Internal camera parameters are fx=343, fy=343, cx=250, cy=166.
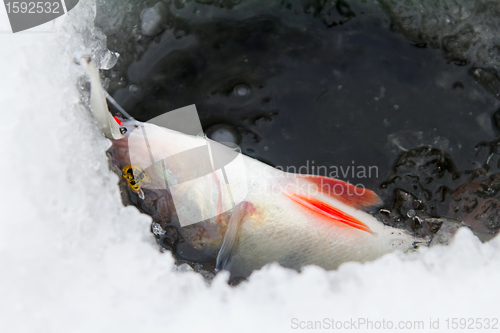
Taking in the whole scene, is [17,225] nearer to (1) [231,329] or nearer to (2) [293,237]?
(1) [231,329]

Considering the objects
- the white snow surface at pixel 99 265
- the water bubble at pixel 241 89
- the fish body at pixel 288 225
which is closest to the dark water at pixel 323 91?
the water bubble at pixel 241 89

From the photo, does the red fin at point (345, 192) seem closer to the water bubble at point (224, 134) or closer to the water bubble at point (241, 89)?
the water bubble at point (224, 134)

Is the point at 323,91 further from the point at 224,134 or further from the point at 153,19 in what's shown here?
the point at 153,19

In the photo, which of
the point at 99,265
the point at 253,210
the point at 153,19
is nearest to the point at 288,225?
the point at 253,210

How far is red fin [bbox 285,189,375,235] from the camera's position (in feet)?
6.51

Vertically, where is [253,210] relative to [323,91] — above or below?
below

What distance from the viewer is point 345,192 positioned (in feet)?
6.68

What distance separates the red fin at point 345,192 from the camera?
2.02 metres

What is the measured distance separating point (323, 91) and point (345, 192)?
23.9 inches

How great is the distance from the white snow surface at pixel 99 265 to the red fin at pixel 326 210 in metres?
0.26

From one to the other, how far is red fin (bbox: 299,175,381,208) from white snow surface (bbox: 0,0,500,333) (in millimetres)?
358

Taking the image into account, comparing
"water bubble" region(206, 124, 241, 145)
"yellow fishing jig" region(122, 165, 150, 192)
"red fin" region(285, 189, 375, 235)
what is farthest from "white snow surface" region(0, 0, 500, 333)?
"water bubble" region(206, 124, 241, 145)

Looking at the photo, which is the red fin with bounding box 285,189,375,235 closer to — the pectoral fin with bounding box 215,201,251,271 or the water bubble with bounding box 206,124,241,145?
the pectoral fin with bounding box 215,201,251,271

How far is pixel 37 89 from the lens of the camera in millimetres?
1688
